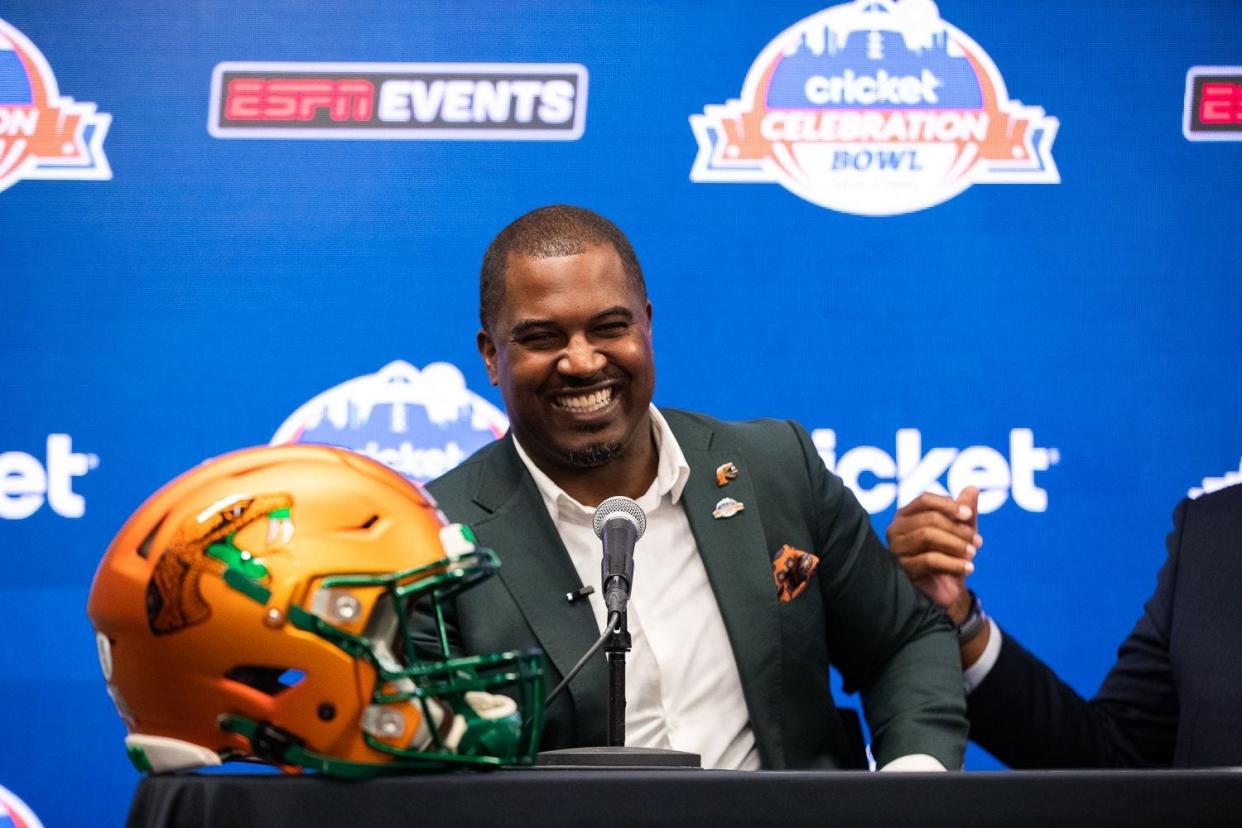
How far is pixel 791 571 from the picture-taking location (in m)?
2.28

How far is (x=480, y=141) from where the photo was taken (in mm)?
3230

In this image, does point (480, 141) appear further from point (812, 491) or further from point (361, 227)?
point (812, 491)

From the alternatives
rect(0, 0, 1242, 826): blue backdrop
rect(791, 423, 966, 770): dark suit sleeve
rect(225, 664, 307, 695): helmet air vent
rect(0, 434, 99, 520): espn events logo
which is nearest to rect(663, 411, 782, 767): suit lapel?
rect(791, 423, 966, 770): dark suit sleeve

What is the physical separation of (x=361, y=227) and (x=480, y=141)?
13.1 inches

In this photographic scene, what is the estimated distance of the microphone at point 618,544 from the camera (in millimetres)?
1616

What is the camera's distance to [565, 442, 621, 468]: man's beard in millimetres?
2307

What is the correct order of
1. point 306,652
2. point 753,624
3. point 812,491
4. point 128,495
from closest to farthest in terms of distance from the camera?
point 306,652, point 753,624, point 812,491, point 128,495

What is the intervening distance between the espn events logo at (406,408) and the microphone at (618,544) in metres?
1.44

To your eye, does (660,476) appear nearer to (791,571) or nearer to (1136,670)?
(791,571)

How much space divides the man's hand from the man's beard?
0.48 metres

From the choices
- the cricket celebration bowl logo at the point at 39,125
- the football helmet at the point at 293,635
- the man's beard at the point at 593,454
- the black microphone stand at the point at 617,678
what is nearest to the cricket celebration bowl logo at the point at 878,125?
the man's beard at the point at 593,454

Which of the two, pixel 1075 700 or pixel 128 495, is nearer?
pixel 1075 700

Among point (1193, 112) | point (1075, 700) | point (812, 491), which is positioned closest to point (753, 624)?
point (812, 491)

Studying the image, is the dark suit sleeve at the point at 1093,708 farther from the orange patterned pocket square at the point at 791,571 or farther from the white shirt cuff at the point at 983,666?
the orange patterned pocket square at the point at 791,571
